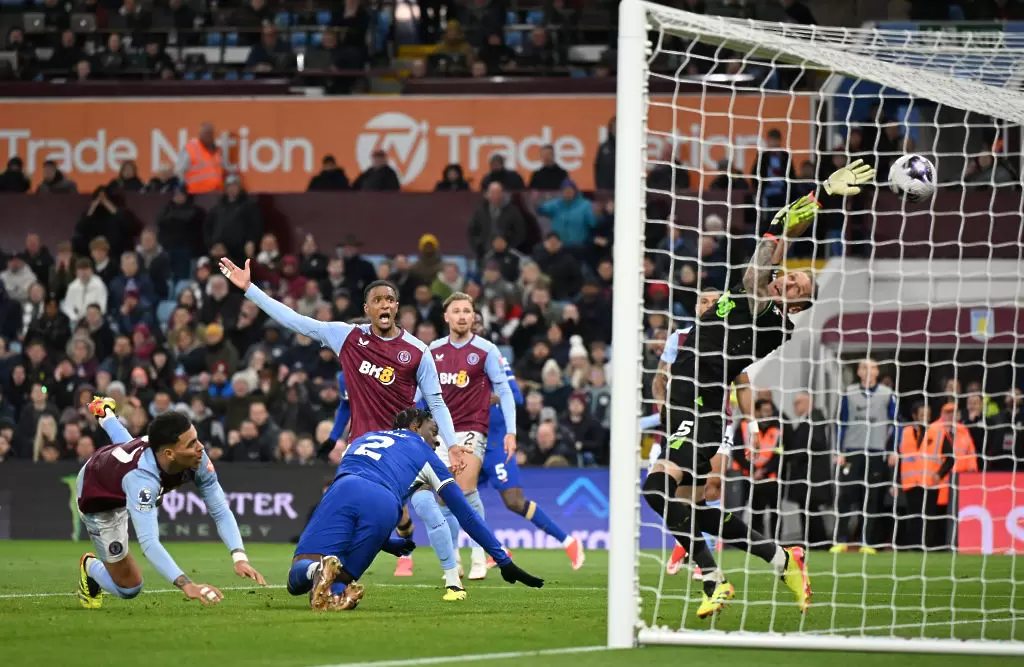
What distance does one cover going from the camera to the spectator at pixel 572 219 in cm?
1998

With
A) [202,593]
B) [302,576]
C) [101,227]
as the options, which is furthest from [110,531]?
[101,227]

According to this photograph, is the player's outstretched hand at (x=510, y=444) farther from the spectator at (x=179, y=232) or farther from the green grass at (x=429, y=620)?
the spectator at (x=179, y=232)

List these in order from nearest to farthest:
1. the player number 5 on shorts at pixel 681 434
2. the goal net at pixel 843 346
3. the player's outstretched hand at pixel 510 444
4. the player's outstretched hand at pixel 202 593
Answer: the goal net at pixel 843 346, the player's outstretched hand at pixel 202 593, the player number 5 on shorts at pixel 681 434, the player's outstretched hand at pixel 510 444

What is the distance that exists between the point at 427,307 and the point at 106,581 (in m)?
10.2

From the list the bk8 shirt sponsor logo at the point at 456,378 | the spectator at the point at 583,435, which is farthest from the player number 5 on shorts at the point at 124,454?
the spectator at the point at 583,435

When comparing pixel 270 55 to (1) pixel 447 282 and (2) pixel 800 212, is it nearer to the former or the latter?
(1) pixel 447 282

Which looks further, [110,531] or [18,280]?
[18,280]

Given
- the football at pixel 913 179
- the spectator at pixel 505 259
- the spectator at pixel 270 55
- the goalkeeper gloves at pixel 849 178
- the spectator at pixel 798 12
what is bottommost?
the spectator at pixel 505 259

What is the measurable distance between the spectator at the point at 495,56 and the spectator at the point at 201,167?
13.3 ft

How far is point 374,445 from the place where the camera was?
9031 millimetres

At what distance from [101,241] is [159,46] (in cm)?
387

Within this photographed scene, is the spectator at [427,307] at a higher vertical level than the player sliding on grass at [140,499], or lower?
lower

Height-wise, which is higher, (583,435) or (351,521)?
(351,521)

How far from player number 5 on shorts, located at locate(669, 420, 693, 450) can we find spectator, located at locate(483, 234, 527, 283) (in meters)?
10.4
